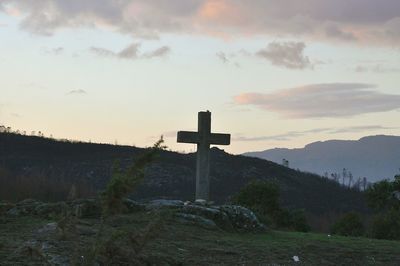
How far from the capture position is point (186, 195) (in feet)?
169

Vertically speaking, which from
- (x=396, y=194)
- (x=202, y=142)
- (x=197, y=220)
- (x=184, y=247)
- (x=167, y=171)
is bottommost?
(x=184, y=247)

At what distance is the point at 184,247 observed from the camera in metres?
8.41

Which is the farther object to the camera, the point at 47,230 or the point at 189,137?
the point at 189,137

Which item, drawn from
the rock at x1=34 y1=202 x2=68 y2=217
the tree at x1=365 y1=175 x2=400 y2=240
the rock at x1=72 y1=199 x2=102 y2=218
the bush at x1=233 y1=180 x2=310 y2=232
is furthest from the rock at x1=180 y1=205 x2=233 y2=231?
the tree at x1=365 y1=175 x2=400 y2=240

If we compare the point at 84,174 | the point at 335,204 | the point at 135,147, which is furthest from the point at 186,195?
the point at 335,204

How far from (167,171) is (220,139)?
42811mm

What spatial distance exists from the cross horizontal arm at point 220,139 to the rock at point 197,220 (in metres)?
5.28

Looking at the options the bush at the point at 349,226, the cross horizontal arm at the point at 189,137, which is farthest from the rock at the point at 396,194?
the cross horizontal arm at the point at 189,137

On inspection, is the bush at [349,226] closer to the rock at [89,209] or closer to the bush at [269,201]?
the bush at [269,201]

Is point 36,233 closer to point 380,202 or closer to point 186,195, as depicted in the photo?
point 380,202

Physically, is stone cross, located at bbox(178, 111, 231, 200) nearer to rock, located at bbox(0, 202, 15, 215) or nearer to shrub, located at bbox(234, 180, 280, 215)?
shrub, located at bbox(234, 180, 280, 215)

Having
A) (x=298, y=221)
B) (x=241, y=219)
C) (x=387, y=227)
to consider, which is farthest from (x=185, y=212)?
(x=387, y=227)

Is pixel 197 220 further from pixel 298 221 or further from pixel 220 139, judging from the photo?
pixel 298 221

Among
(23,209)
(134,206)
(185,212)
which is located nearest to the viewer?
(23,209)
